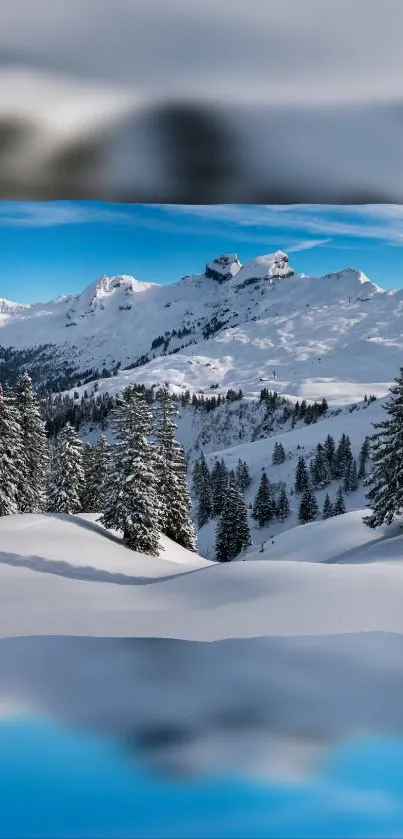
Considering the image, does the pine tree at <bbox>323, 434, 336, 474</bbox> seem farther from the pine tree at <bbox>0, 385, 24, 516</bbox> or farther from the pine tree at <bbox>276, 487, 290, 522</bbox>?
the pine tree at <bbox>0, 385, 24, 516</bbox>

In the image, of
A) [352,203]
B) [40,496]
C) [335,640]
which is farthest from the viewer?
[40,496]

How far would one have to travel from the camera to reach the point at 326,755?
5.08ft

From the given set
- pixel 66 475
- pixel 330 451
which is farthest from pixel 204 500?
pixel 66 475

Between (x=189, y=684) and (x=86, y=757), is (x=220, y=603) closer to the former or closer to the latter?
(x=189, y=684)

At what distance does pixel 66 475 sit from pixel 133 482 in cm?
1307

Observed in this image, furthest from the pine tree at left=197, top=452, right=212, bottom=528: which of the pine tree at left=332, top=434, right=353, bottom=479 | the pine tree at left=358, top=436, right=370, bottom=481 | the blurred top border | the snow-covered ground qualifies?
the blurred top border

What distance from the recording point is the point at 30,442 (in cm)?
3684

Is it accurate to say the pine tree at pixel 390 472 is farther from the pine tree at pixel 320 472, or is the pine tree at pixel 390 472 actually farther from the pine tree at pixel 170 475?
the pine tree at pixel 320 472

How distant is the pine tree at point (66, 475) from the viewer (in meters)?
36.5

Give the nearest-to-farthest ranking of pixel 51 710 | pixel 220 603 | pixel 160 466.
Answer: pixel 51 710, pixel 220 603, pixel 160 466

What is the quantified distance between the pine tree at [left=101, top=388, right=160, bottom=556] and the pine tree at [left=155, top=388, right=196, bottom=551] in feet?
16.2

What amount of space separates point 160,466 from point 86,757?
103 feet

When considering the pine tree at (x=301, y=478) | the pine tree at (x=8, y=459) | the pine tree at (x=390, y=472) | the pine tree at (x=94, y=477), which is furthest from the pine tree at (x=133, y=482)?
the pine tree at (x=301, y=478)

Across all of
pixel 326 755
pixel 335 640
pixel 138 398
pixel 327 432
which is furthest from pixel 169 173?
pixel 327 432
